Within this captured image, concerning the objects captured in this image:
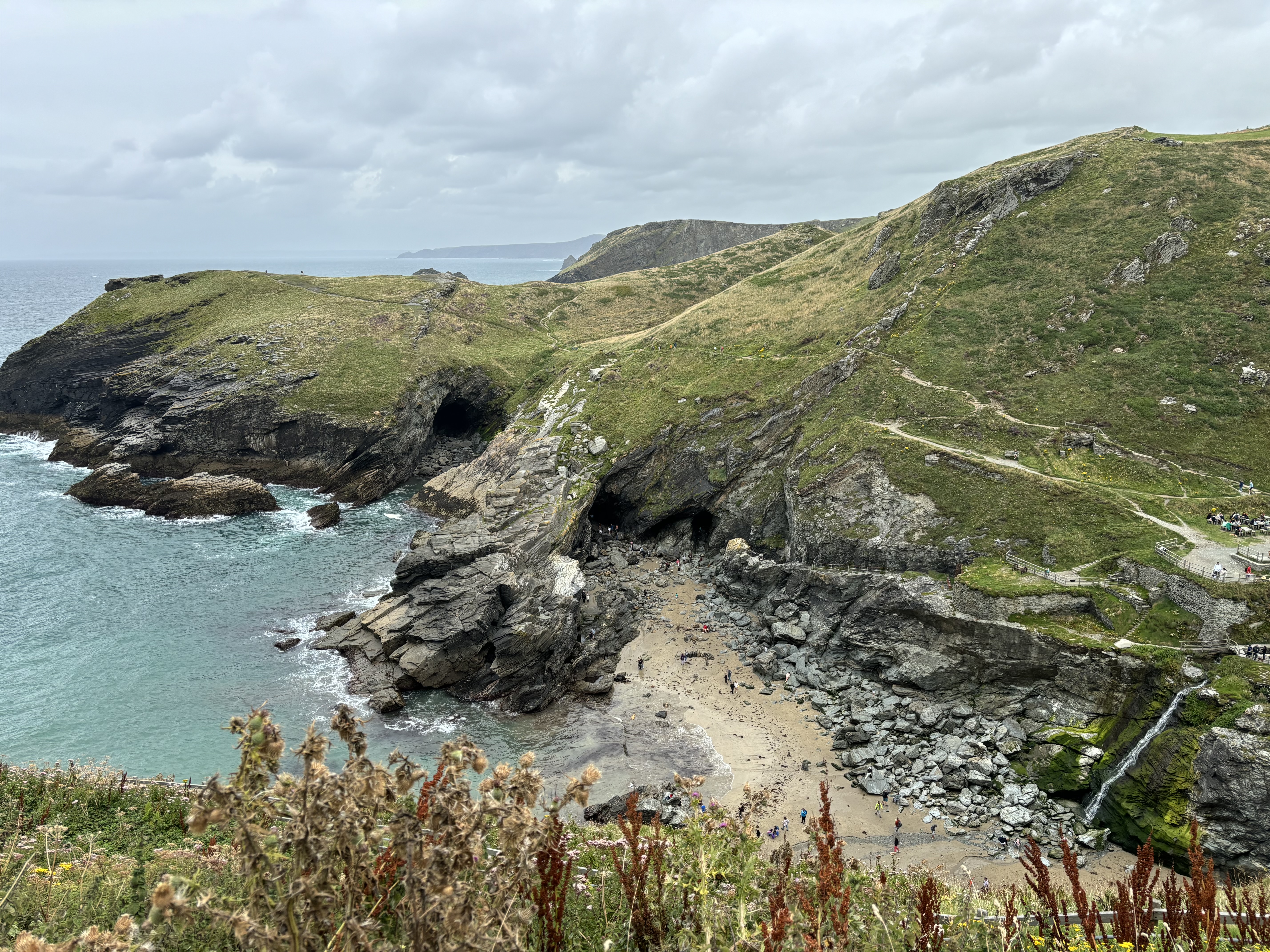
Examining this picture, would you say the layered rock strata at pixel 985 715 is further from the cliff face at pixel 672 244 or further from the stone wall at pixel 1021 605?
the cliff face at pixel 672 244

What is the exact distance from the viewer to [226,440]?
2864 inches

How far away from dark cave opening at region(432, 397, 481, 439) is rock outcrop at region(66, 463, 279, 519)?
86.7 feet

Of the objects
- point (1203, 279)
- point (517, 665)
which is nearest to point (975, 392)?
point (1203, 279)

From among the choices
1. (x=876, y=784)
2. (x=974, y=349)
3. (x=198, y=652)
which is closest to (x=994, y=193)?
(x=974, y=349)

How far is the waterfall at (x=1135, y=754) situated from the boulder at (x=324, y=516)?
5917 centimetres

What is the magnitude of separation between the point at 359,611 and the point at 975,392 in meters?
50.8

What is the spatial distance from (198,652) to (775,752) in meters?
36.5

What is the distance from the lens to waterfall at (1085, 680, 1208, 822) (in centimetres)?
2762

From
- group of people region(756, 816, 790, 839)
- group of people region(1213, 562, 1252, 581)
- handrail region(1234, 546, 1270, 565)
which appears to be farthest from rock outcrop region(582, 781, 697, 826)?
handrail region(1234, 546, 1270, 565)

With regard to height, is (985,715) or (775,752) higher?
(985,715)

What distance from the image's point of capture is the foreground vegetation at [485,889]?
12.7ft

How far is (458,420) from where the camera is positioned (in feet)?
291

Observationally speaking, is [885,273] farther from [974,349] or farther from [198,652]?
[198,652]

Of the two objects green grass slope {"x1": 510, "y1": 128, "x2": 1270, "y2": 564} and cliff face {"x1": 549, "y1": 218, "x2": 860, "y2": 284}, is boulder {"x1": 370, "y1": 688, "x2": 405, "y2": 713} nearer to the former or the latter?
green grass slope {"x1": 510, "y1": 128, "x2": 1270, "y2": 564}
